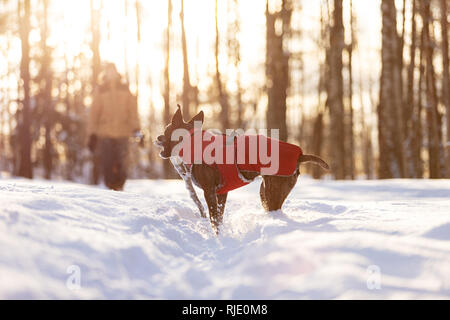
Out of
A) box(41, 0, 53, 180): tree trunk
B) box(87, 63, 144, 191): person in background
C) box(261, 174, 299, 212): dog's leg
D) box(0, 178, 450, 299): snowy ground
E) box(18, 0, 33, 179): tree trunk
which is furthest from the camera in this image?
box(41, 0, 53, 180): tree trunk

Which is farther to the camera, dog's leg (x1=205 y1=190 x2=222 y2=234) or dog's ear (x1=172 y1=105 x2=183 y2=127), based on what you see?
dog's ear (x1=172 y1=105 x2=183 y2=127)

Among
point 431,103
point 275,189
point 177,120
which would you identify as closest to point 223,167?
point 275,189

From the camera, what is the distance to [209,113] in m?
34.2

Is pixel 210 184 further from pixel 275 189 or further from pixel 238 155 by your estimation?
pixel 275 189

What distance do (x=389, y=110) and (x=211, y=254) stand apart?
25.2ft

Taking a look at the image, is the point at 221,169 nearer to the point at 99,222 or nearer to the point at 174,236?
the point at 174,236

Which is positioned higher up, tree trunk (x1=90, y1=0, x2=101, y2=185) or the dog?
tree trunk (x1=90, y1=0, x2=101, y2=185)

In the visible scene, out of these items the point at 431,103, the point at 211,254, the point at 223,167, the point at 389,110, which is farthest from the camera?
the point at 431,103

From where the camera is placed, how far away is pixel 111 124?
7.94m

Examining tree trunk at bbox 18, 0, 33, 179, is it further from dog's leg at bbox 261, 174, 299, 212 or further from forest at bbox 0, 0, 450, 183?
dog's leg at bbox 261, 174, 299, 212

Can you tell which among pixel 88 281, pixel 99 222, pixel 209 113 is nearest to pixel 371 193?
pixel 99 222

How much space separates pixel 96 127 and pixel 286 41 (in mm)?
14925

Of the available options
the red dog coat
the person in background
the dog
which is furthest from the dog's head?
the person in background

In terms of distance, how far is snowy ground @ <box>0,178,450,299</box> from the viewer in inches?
99.3
